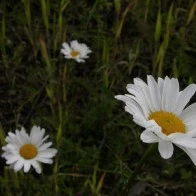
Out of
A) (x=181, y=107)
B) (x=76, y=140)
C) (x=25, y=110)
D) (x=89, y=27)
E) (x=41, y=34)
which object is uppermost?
(x=89, y=27)

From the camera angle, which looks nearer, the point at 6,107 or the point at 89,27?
the point at 6,107

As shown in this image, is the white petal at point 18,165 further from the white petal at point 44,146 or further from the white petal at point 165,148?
the white petal at point 165,148

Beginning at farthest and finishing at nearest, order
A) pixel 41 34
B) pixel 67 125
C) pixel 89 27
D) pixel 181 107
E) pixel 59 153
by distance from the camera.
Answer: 1. pixel 89 27
2. pixel 41 34
3. pixel 67 125
4. pixel 59 153
5. pixel 181 107

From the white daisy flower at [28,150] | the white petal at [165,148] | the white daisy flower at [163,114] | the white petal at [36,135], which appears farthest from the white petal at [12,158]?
the white petal at [165,148]

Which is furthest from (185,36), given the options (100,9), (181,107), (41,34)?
(181,107)

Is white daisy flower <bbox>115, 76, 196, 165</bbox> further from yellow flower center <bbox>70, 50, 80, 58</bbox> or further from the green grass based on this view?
yellow flower center <bbox>70, 50, 80, 58</bbox>

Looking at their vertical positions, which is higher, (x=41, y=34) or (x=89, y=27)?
(x=89, y=27)

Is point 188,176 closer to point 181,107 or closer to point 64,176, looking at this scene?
point 64,176
